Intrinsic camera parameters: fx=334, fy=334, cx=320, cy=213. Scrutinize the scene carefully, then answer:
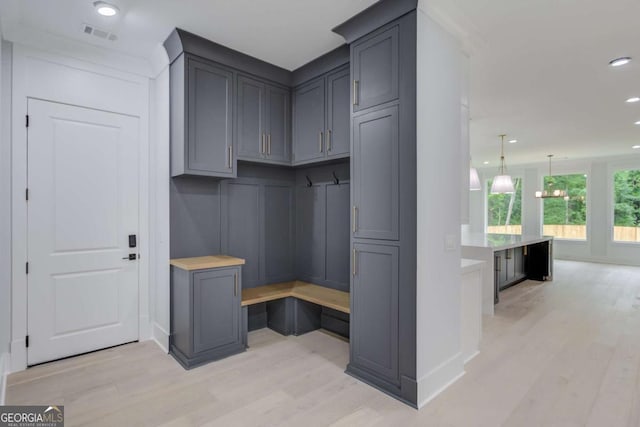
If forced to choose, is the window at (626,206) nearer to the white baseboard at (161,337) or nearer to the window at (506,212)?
the window at (506,212)

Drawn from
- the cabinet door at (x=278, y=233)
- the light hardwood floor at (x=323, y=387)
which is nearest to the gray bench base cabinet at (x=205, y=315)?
the light hardwood floor at (x=323, y=387)

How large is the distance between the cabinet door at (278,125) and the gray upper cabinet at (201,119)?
456mm

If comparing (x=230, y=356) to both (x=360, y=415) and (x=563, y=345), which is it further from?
(x=563, y=345)

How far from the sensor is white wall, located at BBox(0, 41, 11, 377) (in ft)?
8.65

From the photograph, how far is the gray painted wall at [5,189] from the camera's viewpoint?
104 inches

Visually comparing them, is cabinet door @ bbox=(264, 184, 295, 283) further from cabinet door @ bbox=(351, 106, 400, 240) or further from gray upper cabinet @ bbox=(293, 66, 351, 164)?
cabinet door @ bbox=(351, 106, 400, 240)

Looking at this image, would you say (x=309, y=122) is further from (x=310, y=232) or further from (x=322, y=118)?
(x=310, y=232)

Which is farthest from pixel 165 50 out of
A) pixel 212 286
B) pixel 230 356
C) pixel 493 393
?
pixel 493 393

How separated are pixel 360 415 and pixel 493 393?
105 centimetres

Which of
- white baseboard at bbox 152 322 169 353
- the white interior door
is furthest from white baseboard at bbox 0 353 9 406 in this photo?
white baseboard at bbox 152 322 169 353

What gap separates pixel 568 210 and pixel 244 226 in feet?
31.9

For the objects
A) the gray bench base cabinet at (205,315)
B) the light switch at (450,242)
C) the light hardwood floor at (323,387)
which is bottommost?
the light hardwood floor at (323,387)

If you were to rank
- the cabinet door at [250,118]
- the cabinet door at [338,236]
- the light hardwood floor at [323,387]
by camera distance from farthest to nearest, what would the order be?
the cabinet door at [338,236] < the cabinet door at [250,118] < the light hardwood floor at [323,387]

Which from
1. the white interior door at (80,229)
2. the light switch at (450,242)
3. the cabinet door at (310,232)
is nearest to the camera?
the light switch at (450,242)
